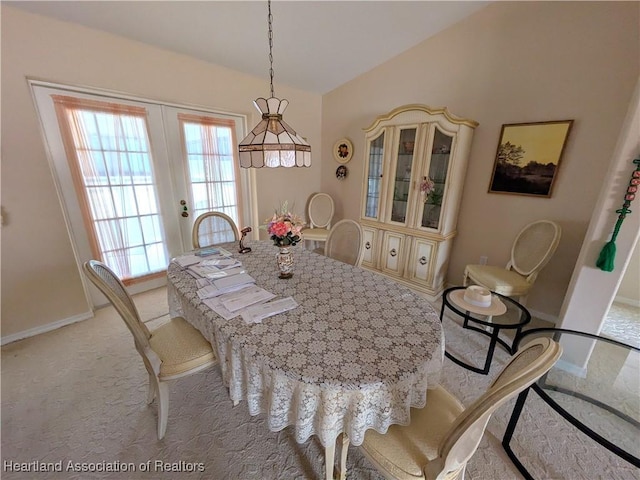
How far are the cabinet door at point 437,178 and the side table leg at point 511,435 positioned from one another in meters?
1.66

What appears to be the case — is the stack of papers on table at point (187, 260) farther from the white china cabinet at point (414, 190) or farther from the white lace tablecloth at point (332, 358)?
the white china cabinet at point (414, 190)

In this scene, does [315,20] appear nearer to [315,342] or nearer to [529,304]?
[315,342]

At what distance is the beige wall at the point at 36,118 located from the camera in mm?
1830

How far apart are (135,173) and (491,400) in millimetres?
3147

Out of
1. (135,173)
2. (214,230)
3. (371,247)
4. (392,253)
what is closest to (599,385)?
(392,253)

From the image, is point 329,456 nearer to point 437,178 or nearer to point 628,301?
point 437,178

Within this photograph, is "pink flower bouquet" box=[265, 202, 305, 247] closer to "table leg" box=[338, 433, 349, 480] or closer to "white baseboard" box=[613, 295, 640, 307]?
"table leg" box=[338, 433, 349, 480]

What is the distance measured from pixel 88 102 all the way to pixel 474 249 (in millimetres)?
3979

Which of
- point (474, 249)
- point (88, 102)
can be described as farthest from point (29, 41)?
point (474, 249)

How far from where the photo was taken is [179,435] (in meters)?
1.44

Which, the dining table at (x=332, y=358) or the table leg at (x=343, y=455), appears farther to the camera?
the table leg at (x=343, y=455)

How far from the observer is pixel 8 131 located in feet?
6.06

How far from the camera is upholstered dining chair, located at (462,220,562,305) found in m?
2.18

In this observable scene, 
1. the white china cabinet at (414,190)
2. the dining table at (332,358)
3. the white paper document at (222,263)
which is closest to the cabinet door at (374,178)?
the white china cabinet at (414,190)
